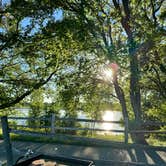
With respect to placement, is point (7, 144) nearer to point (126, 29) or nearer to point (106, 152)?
point (106, 152)

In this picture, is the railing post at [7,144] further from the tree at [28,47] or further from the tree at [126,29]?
the tree at [28,47]

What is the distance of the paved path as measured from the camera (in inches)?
346

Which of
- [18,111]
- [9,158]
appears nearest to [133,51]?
[9,158]

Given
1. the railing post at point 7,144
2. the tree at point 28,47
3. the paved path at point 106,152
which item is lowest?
the paved path at point 106,152

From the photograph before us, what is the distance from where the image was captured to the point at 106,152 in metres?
10.1

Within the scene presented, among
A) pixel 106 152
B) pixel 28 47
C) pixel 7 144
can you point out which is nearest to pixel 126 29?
pixel 28 47

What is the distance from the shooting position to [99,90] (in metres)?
15.5

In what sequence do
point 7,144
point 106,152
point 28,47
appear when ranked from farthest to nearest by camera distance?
point 28,47 < point 106,152 < point 7,144

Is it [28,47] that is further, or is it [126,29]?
[28,47]

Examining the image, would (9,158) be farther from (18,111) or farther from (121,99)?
(18,111)

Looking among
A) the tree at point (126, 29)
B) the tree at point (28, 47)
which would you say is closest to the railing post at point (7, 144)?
the tree at point (126, 29)

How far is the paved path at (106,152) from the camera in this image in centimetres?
880

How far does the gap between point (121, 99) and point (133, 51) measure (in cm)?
361

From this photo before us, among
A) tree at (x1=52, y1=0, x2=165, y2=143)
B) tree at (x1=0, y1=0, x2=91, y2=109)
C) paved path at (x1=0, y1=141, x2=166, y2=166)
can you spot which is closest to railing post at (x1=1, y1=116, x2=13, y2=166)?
paved path at (x1=0, y1=141, x2=166, y2=166)
